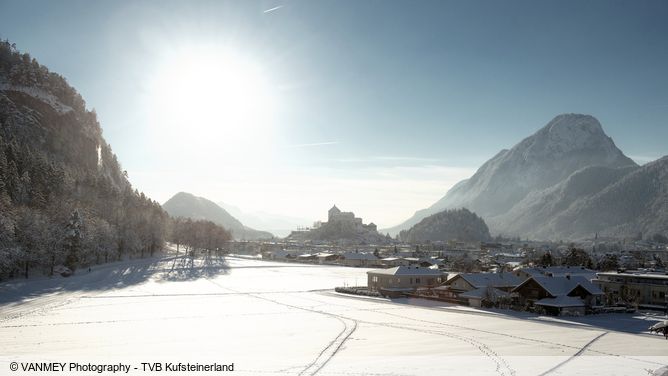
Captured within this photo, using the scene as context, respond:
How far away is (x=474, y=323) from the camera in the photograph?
151 feet

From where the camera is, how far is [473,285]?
67.3 meters

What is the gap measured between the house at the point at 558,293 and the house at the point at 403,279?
53.0 ft

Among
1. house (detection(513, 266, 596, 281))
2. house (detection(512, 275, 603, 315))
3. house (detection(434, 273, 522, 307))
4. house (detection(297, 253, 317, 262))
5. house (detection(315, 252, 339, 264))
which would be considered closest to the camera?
house (detection(512, 275, 603, 315))

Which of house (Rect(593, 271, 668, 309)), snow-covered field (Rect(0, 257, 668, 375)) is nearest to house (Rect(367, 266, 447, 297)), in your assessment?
snow-covered field (Rect(0, 257, 668, 375))

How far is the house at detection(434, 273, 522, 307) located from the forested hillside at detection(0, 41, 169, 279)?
207 ft

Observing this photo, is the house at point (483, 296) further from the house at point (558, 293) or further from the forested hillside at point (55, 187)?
the forested hillside at point (55, 187)

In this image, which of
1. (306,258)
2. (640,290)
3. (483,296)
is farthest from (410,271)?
(306,258)

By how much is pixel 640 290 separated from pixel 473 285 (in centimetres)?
2878

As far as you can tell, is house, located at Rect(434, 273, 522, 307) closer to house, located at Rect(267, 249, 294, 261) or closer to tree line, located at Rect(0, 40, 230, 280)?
tree line, located at Rect(0, 40, 230, 280)

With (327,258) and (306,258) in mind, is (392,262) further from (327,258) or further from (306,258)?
(306,258)

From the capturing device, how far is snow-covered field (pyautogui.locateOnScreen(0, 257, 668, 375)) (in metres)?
26.9

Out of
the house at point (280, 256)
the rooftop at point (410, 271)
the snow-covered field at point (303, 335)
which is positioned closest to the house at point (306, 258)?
the house at point (280, 256)

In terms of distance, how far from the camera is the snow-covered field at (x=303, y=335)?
26938mm

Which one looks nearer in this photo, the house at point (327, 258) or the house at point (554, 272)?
the house at point (554, 272)
